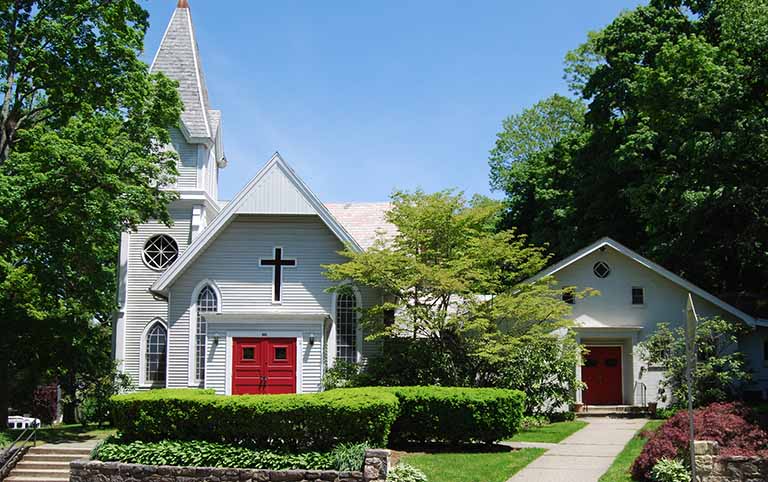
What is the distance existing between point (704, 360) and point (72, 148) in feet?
68.8

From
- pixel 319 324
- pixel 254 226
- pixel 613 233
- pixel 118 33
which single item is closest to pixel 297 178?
pixel 254 226

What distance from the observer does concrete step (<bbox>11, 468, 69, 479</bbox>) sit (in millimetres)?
18453

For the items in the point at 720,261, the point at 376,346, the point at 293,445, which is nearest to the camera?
the point at 293,445

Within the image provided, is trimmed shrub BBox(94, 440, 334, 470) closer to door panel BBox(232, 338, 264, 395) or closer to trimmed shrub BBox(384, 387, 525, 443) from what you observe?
trimmed shrub BBox(384, 387, 525, 443)

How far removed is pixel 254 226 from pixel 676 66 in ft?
47.8

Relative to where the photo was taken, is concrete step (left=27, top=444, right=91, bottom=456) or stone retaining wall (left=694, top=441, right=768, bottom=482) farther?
concrete step (left=27, top=444, right=91, bottom=456)

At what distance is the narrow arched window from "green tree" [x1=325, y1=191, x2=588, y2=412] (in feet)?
12.7

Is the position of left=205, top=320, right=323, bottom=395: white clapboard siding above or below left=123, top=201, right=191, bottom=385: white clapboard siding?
below

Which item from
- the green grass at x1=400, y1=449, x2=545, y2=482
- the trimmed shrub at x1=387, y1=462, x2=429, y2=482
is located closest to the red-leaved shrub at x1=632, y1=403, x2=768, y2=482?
the green grass at x1=400, y1=449, x2=545, y2=482

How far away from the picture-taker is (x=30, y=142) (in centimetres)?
2227

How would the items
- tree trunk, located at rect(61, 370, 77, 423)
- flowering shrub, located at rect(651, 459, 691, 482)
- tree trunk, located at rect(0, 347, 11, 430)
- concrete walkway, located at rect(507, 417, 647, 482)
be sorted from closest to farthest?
1. flowering shrub, located at rect(651, 459, 691, 482)
2. concrete walkway, located at rect(507, 417, 647, 482)
3. tree trunk, located at rect(0, 347, 11, 430)
4. tree trunk, located at rect(61, 370, 77, 423)

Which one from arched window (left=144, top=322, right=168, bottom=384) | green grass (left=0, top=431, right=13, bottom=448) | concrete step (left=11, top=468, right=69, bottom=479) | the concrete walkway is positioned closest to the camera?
the concrete walkway

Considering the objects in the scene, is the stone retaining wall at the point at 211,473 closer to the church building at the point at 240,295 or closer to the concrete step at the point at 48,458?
the concrete step at the point at 48,458

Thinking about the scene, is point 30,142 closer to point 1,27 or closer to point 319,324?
point 1,27
